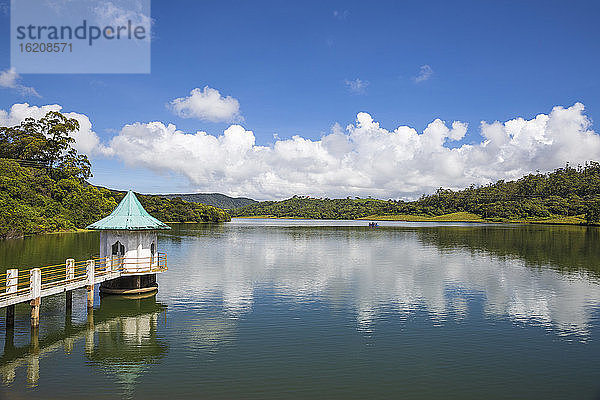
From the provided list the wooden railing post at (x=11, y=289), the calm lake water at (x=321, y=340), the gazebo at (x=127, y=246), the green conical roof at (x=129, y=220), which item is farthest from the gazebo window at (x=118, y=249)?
the wooden railing post at (x=11, y=289)

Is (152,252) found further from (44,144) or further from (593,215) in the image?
(593,215)

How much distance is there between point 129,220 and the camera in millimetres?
31328

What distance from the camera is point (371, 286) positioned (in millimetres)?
38062

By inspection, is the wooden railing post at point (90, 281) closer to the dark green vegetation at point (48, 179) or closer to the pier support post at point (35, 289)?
the pier support post at point (35, 289)

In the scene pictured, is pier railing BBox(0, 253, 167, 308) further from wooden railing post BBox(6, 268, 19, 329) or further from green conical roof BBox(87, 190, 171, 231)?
green conical roof BBox(87, 190, 171, 231)

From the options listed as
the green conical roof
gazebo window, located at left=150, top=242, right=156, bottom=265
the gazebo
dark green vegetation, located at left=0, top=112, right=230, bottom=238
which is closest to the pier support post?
the gazebo

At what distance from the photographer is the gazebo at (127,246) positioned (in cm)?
3084

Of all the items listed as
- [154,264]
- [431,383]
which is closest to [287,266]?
[154,264]

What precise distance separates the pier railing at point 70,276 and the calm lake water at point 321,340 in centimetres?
213

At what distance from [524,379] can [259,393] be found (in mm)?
11461

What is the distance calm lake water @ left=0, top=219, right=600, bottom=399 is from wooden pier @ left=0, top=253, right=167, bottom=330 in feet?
4.58

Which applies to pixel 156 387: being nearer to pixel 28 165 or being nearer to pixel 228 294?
pixel 228 294

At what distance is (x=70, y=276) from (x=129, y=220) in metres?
5.72

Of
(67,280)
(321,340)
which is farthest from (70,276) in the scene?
(321,340)
